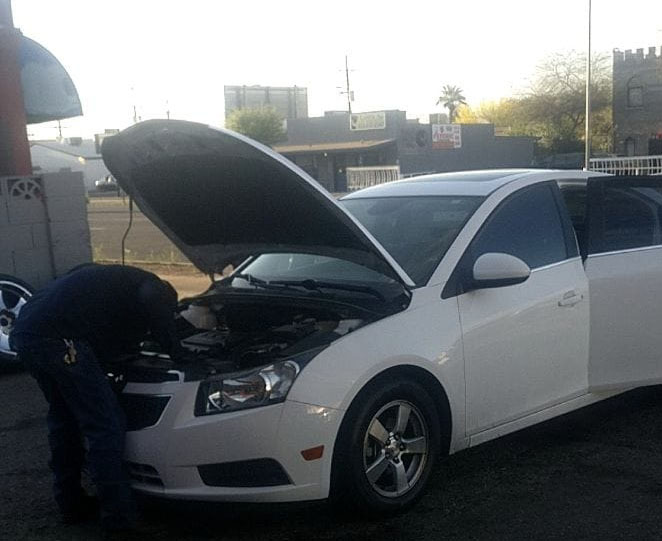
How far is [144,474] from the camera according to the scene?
446 cm

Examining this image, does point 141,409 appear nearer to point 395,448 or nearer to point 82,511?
point 82,511

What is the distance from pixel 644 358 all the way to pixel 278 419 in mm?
2799

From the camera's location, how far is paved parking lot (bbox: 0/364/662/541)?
4.55 metres

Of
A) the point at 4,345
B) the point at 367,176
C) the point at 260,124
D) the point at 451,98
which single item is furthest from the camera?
the point at 451,98

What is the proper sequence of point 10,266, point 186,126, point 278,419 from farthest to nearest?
point 10,266, point 186,126, point 278,419

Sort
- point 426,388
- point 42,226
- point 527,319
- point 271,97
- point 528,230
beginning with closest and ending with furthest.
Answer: point 426,388 < point 527,319 < point 528,230 < point 42,226 < point 271,97

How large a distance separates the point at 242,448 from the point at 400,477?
2.91 feet

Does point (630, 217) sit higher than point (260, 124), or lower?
lower

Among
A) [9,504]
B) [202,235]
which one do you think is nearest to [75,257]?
[202,235]

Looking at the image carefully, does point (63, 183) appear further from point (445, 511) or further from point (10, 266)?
point (445, 511)

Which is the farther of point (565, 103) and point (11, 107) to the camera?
point (565, 103)

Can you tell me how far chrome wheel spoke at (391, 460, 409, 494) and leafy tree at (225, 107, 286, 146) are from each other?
62279mm

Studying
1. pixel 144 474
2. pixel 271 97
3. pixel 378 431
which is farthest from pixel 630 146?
pixel 144 474

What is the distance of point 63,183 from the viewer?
32.3 feet
